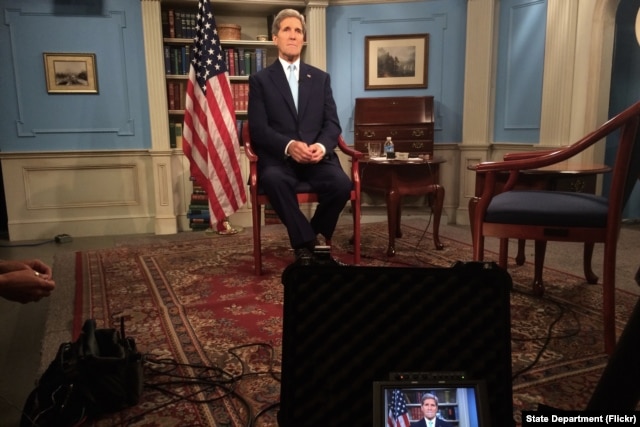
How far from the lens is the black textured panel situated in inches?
38.5

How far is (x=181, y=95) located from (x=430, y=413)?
12.9 feet

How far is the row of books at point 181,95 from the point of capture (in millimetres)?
4172

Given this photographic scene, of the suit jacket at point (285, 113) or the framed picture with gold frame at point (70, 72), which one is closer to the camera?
the suit jacket at point (285, 113)

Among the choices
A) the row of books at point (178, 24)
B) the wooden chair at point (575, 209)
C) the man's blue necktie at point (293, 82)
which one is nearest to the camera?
the wooden chair at point (575, 209)

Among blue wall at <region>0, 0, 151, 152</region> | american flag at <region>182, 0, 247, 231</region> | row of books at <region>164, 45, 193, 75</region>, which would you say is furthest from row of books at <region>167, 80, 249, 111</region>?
american flag at <region>182, 0, 247, 231</region>

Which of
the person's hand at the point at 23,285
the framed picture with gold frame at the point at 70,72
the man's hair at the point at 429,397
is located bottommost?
the man's hair at the point at 429,397

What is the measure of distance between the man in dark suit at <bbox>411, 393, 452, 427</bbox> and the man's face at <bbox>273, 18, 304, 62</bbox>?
236 cm

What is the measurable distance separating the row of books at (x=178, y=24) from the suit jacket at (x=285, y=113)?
1660 mm

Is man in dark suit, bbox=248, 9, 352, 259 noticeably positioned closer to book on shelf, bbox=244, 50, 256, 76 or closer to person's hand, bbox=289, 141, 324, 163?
person's hand, bbox=289, 141, 324, 163

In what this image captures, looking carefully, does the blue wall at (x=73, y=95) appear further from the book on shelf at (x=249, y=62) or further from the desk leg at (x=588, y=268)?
the desk leg at (x=588, y=268)

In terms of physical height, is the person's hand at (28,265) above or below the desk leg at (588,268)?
above

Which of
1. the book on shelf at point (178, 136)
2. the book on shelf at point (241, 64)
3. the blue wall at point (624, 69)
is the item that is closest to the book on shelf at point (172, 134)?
the book on shelf at point (178, 136)

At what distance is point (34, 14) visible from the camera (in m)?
3.77

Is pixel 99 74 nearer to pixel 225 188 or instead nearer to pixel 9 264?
pixel 225 188
